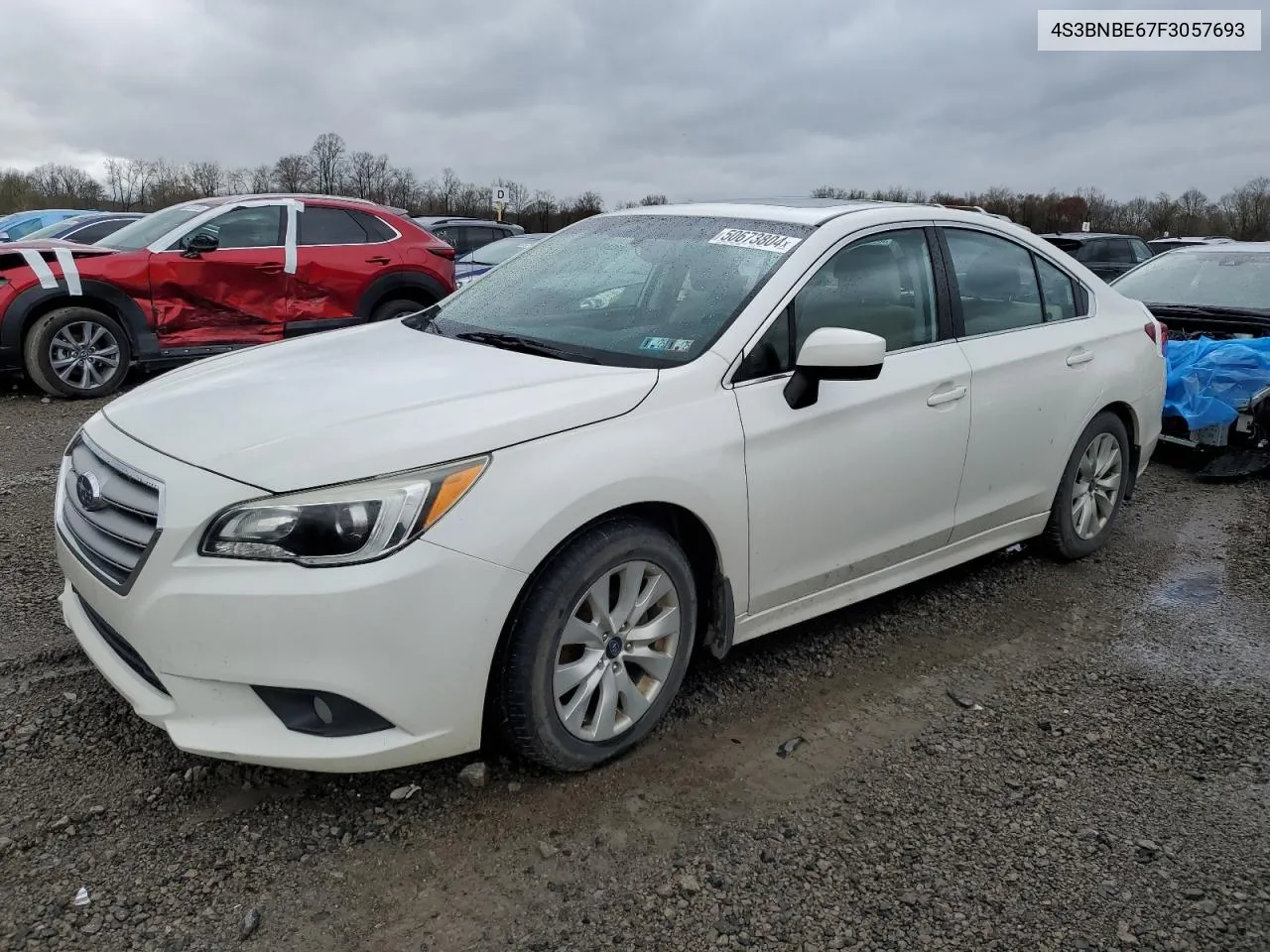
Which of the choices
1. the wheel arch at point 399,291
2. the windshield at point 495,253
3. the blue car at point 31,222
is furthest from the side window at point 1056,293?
the blue car at point 31,222

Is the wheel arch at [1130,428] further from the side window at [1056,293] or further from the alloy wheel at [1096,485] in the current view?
the side window at [1056,293]

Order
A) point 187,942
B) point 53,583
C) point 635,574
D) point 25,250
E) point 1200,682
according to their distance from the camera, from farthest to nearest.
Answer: point 25,250 < point 53,583 < point 1200,682 < point 635,574 < point 187,942

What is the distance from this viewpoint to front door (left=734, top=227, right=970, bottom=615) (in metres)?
3.08

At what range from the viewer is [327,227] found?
9.03 meters

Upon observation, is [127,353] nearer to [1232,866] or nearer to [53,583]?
[53,583]

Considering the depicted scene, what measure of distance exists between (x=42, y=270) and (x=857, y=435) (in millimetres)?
7017

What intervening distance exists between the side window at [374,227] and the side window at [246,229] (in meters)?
0.73

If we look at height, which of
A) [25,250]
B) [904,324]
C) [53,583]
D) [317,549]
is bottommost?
[53,583]

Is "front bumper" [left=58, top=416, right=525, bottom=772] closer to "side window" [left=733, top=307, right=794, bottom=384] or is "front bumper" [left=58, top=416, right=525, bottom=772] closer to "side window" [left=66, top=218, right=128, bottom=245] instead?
"side window" [left=733, top=307, right=794, bottom=384]

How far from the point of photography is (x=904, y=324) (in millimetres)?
3652

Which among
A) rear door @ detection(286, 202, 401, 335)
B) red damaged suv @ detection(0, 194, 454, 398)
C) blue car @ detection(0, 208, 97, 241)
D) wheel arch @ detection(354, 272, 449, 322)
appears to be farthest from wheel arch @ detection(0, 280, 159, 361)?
blue car @ detection(0, 208, 97, 241)

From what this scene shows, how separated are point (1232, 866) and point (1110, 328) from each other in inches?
106

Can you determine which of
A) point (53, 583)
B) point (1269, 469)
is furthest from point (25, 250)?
point (1269, 469)

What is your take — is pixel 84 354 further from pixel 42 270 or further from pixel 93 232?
pixel 93 232
